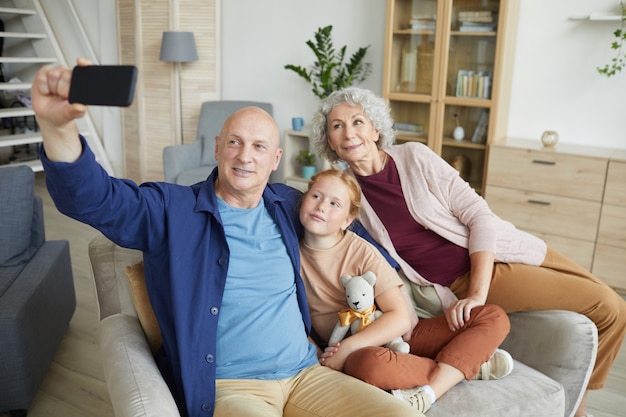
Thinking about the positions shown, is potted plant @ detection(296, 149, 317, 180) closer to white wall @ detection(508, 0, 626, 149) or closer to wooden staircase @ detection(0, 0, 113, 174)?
white wall @ detection(508, 0, 626, 149)

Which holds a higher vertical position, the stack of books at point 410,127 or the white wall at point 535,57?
the white wall at point 535,57

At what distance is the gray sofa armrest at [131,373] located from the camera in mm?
1288

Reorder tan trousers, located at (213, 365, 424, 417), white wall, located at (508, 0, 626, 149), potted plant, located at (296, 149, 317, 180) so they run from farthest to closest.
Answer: potted plant, located at (296, 149, 317, 180) → white wall, located at (508, 0, 626, 149) → tan trousers, located at (213, 365, 424, 417)

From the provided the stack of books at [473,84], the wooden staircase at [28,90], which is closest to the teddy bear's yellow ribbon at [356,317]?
the stack of books at [473,84]

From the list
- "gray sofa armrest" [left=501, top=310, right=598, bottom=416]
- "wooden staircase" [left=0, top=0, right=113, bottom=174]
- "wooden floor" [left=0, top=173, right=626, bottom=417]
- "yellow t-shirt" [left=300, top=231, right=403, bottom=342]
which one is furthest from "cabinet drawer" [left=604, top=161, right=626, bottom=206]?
"wooden staircase" [left=0, top=0, right=113, bottom=174]

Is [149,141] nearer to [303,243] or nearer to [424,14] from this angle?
[424,14]

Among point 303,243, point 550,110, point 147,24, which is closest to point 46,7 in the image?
point 147,24

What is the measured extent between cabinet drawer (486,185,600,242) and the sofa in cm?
158

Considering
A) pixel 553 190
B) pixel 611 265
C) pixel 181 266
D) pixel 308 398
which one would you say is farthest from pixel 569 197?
pixel 181 266

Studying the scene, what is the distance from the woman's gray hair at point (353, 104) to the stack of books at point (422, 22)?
188cm

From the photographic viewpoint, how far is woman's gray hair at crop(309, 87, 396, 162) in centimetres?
204

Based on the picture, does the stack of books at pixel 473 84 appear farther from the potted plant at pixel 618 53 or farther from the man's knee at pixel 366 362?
the man's knee at pixel 366 362

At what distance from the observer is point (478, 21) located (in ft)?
11.8

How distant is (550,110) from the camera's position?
3777 millimetres
